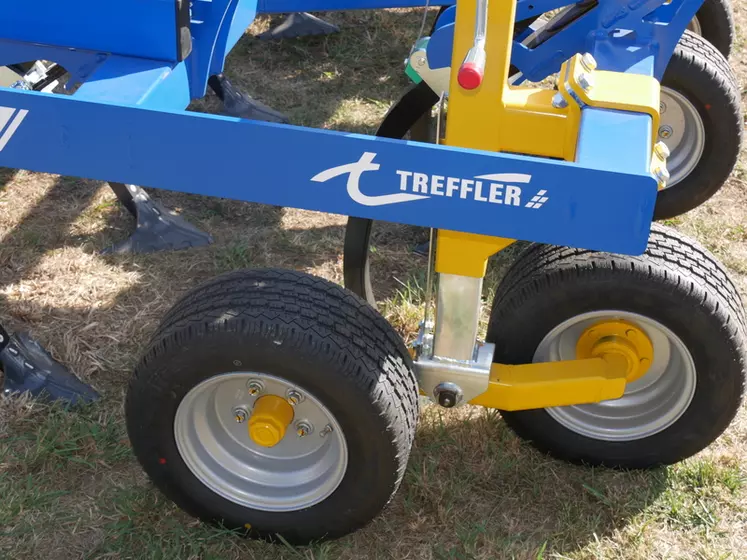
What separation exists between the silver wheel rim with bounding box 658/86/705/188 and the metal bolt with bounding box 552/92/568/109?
68.5 inches

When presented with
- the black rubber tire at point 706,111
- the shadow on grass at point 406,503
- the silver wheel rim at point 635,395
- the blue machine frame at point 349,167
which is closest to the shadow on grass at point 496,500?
the shadow on grass at point 406,503

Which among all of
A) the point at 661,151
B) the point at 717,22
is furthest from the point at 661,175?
the point at 717,22

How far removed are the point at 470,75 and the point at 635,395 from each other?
1240 mm

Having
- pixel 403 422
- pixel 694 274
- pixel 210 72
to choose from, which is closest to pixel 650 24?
pixel 694 274

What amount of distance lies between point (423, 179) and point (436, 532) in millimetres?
1126

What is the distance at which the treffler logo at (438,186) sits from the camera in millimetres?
1770

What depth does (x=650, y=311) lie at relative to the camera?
2271mm

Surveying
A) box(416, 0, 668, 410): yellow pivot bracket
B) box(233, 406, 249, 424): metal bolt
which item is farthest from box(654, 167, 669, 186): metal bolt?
box(233, 406, 249, 424): metal bolt

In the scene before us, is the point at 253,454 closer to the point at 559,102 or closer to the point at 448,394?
the point at 448,394

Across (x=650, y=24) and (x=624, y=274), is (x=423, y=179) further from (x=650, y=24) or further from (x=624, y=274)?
(x=650, y=24)

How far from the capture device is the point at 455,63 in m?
1.84

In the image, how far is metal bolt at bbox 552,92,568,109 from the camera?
1.91 metres

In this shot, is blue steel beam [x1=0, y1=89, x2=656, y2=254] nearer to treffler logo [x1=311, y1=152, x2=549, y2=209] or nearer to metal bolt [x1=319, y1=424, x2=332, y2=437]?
treffler logo [x1=311, y1=152, x2=549, y2=209]

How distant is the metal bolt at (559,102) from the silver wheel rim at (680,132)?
1.74 metres
